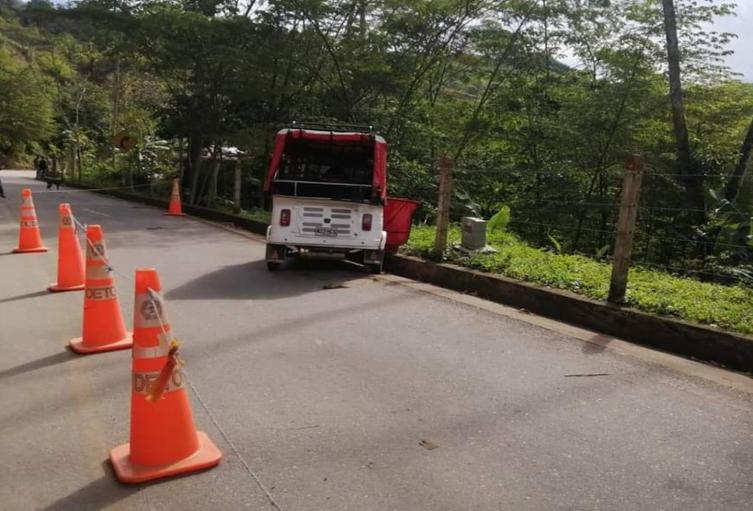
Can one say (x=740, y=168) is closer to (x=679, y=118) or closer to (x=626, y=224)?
(x=679, y=118)

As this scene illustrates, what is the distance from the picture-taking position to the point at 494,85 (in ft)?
61.6

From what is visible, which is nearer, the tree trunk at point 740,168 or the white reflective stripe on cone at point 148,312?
the white reflective stripe on cone at point 148,312

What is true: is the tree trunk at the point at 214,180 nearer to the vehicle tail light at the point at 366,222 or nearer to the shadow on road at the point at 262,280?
the shadow on road at the point at 262,280

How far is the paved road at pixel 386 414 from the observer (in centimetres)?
328

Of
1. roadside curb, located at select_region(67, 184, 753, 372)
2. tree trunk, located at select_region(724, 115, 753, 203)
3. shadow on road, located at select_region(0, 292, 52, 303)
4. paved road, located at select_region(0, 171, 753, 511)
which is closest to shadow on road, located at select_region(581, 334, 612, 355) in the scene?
paved road, located at select_region(0, 171, 753, 511)

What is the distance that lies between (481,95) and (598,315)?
13721mm

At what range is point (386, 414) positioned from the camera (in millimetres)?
4254

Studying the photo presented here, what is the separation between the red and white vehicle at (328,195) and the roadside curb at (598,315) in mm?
937

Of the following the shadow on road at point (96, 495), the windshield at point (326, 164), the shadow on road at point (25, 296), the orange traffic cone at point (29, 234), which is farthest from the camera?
the orange traffic cone at point (29, 234)

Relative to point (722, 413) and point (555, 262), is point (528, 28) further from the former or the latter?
point (722, 413)

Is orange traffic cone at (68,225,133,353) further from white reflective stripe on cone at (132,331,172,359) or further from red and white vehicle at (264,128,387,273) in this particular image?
red and white vehicle at (264,128,387,273)

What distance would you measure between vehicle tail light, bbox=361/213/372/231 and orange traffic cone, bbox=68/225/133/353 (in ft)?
14.4

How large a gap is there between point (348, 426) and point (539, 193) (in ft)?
47.8

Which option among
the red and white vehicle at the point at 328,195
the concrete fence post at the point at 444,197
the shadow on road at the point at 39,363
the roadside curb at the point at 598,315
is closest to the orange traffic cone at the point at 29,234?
the red and white vehicle at the point at 328,195
